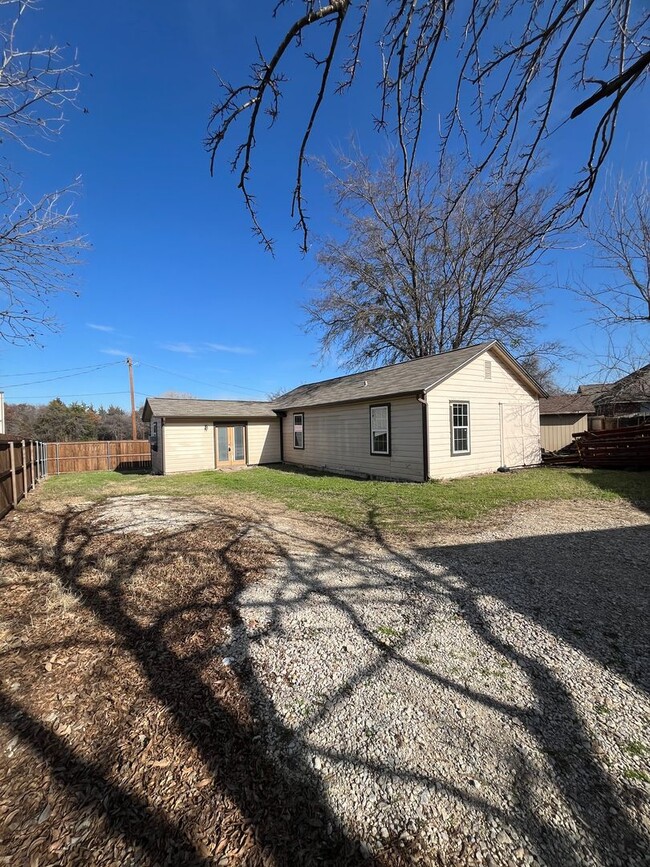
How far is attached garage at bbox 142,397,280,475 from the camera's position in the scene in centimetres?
1510

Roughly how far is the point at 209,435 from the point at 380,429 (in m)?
7.69

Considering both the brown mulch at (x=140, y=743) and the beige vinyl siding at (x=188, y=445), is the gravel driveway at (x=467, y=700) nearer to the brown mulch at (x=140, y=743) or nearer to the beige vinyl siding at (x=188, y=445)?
the brown mulch at (x=140, y=743)

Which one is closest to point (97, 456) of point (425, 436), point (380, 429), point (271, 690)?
point (380, 429)

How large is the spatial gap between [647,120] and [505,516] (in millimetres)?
5352

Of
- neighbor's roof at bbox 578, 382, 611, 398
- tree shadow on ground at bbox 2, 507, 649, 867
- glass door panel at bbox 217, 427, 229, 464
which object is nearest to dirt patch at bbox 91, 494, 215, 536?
tree shadow on ground at bbox 2, 507, 649, 867

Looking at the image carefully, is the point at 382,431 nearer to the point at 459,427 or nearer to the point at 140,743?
the point at 459,427

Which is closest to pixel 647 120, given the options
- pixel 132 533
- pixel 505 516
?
pixel 505 516

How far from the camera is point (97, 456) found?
1902 centimetres

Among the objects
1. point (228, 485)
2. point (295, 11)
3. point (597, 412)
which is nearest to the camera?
point (295, 11)

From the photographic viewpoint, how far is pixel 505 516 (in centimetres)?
659

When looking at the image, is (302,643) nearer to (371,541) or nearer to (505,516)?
(371,541)

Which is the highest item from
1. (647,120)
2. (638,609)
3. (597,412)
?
(647,120)

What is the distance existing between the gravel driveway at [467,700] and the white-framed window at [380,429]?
25.0 ft

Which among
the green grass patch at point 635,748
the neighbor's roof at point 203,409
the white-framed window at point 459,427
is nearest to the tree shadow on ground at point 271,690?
the green grass patch at point 635,748
